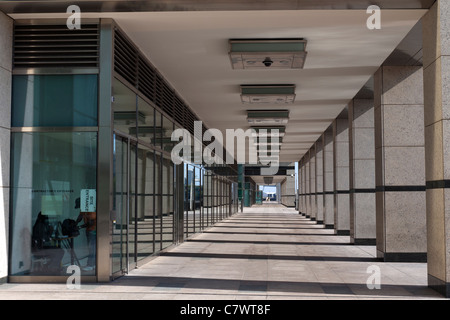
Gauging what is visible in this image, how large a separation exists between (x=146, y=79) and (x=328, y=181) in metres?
14.0

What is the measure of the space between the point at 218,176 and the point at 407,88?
1700 centimetres

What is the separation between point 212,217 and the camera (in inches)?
1029

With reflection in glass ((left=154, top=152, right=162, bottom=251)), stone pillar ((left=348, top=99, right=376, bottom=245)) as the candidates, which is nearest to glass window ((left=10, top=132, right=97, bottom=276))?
reflection in glass ((left=154, top=152, right=162, bottom=251))

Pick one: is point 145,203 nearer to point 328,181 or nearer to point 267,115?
point 267,115

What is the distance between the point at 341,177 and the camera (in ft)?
64.5

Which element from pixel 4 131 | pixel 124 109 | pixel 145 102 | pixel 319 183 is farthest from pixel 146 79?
pixel 319 183

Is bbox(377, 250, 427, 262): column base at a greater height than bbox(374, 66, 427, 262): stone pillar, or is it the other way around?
bbox(374, 66, 427, 262): stone pillar

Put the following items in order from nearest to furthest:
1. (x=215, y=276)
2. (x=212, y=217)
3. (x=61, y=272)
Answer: (x=61, y=272) < (x=215, y=276) < (x=212, y=217)

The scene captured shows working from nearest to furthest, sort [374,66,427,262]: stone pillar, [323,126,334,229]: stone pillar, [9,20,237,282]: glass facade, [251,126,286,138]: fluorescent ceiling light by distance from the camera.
Answer: [9,20,237,282]: glass facade → [374,66,427,262]: stone pillar → [251,126,286,138]: fluorescent ceiling light → [323,126,334,229]: stone pillar

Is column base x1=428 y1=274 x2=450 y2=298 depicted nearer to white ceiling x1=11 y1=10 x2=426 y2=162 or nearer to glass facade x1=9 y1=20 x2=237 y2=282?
white ceiling x1=11 y1=10 x2=426 y2=162

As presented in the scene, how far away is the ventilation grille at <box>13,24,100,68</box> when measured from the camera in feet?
30.4

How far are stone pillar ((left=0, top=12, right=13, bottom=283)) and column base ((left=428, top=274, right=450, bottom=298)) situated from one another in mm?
6851
